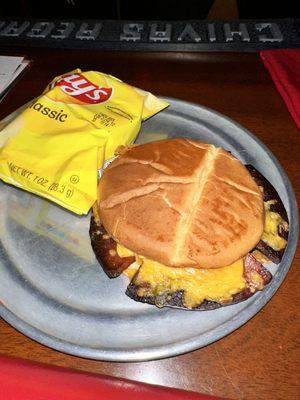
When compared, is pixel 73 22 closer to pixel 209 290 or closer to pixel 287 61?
pixel 287 61

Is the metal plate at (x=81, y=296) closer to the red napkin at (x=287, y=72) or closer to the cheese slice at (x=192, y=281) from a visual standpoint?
the cheese slice at (x=192, y=281)

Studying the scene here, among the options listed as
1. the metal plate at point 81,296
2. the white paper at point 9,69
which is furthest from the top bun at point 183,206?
the white paper at point 9,69

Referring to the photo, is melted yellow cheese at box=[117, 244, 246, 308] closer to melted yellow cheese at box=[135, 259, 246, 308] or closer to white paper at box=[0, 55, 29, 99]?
melted yellow cheese at box=[135, 259, 246, 308]

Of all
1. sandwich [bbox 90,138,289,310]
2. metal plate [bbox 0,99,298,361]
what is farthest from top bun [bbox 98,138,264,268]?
metal plate [bbox 0,99,298,361]

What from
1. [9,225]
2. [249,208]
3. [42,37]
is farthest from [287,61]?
[9,225]

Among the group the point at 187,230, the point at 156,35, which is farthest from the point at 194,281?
the point at 156,35
